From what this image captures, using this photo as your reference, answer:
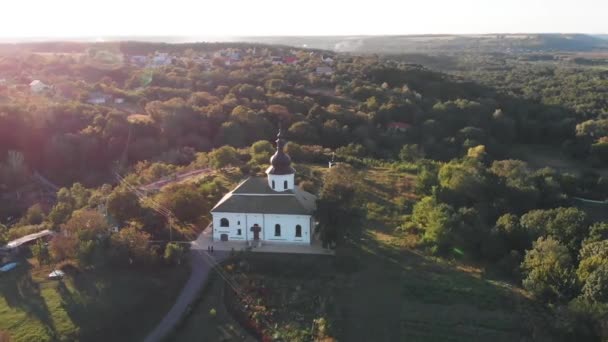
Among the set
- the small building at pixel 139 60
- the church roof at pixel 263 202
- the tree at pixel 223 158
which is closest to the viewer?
the church roof at pixel 263 202

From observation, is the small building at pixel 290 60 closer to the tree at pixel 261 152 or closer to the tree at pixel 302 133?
the tree at pixel 302 133

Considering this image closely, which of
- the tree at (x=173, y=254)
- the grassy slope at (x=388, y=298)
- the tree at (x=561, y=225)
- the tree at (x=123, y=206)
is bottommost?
the grassy slope at (x=388, y=298)

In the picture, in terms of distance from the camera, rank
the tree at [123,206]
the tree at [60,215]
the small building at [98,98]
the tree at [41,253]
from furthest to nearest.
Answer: the small building at [98,98] → the tree at [60,215] → the tree at [123,206] → the tree at [41,253]

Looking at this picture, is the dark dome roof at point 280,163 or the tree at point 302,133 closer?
the dark dome roof at point 280,163

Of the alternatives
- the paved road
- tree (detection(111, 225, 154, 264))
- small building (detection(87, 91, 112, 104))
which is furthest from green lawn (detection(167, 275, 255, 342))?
small building (detection(87, 91, 112, 104))

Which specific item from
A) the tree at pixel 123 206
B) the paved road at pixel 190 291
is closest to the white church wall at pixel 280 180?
the paved road at pixel 190 291

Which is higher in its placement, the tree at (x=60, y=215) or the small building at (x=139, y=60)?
the small building at (x=139, y=60)
